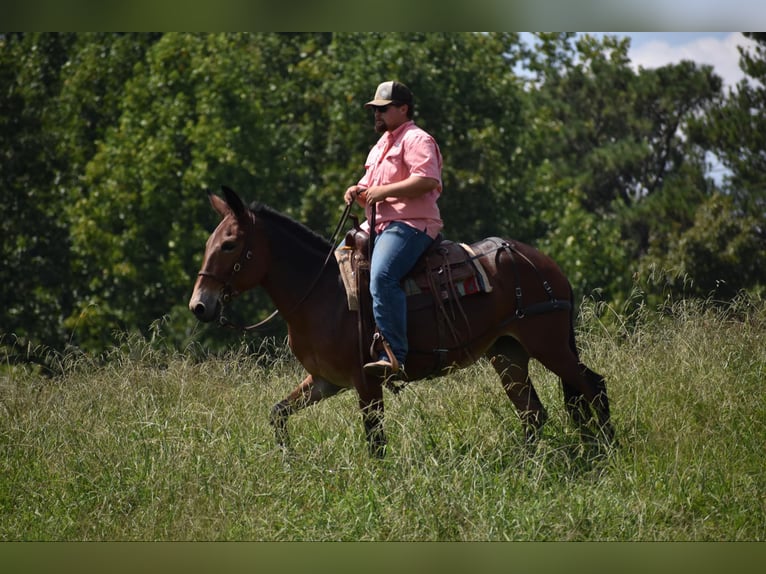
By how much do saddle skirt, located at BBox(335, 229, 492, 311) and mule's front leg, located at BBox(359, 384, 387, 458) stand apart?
0.65 meters

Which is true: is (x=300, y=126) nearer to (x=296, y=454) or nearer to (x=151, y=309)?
(x=151, y=309)

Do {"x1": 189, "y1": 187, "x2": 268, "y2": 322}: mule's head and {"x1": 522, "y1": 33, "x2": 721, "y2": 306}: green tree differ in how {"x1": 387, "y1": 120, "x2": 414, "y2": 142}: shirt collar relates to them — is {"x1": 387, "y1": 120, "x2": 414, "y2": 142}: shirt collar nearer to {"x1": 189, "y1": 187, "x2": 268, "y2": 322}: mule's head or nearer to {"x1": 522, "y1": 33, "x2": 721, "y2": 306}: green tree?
{"x1": 189, "y1": 187, "x2": 268, "y2": 322}: mule's head

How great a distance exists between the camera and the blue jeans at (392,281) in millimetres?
6348

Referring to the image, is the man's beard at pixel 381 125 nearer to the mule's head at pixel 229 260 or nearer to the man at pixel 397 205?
the man at pixel 397 205

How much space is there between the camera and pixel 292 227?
267 inches

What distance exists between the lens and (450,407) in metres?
7.04

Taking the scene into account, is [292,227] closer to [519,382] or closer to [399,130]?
[399,130]

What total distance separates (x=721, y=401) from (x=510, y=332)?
1.59m

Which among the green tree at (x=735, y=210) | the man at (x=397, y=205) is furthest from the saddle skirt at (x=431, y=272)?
the green tree at (x=735, y=210)

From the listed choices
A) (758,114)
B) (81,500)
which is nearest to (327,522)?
(81,500)

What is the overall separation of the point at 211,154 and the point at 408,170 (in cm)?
1127

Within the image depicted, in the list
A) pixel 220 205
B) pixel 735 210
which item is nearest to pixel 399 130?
pixel 220 205

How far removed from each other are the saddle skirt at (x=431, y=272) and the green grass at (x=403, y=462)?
2.31ft

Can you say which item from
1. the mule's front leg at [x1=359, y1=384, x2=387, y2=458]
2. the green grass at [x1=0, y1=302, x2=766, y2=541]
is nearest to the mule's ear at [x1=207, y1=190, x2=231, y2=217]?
the green grass at [x1=0, y1=302, x2=766, y2=541]
